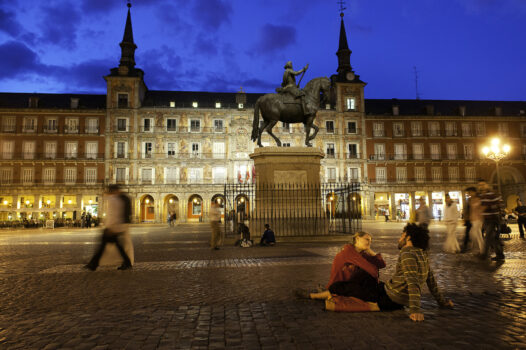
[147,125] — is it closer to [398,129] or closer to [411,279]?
[398,129]

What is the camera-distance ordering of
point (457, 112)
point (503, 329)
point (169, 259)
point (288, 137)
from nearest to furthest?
point (503, 329), point (169, 259), point (288, 137), point (457, 112)

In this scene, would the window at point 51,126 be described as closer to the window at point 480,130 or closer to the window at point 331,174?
→ the window at point 331,174

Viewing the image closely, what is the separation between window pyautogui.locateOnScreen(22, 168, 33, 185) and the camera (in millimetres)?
38744

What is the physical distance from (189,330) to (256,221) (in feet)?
27.8

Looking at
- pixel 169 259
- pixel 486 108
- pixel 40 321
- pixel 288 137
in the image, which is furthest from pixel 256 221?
pixel 486 108

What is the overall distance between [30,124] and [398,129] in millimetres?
42347

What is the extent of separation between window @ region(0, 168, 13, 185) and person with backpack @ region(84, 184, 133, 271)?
39.9 meters

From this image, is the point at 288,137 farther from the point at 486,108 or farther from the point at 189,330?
the point at 189,330

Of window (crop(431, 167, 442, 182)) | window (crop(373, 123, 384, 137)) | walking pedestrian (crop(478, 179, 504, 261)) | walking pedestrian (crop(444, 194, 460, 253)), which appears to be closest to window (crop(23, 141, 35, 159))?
window (crop(373, 123, 384, 137))

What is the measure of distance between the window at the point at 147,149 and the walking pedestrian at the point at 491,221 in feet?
120

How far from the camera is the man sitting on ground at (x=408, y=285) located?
11.4 feet

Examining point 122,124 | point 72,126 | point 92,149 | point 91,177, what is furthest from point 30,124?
point 122,124

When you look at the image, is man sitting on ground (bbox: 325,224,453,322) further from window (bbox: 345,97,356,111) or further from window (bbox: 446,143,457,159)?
window (bbox: 446,143,457,159)

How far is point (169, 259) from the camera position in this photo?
333 inches
